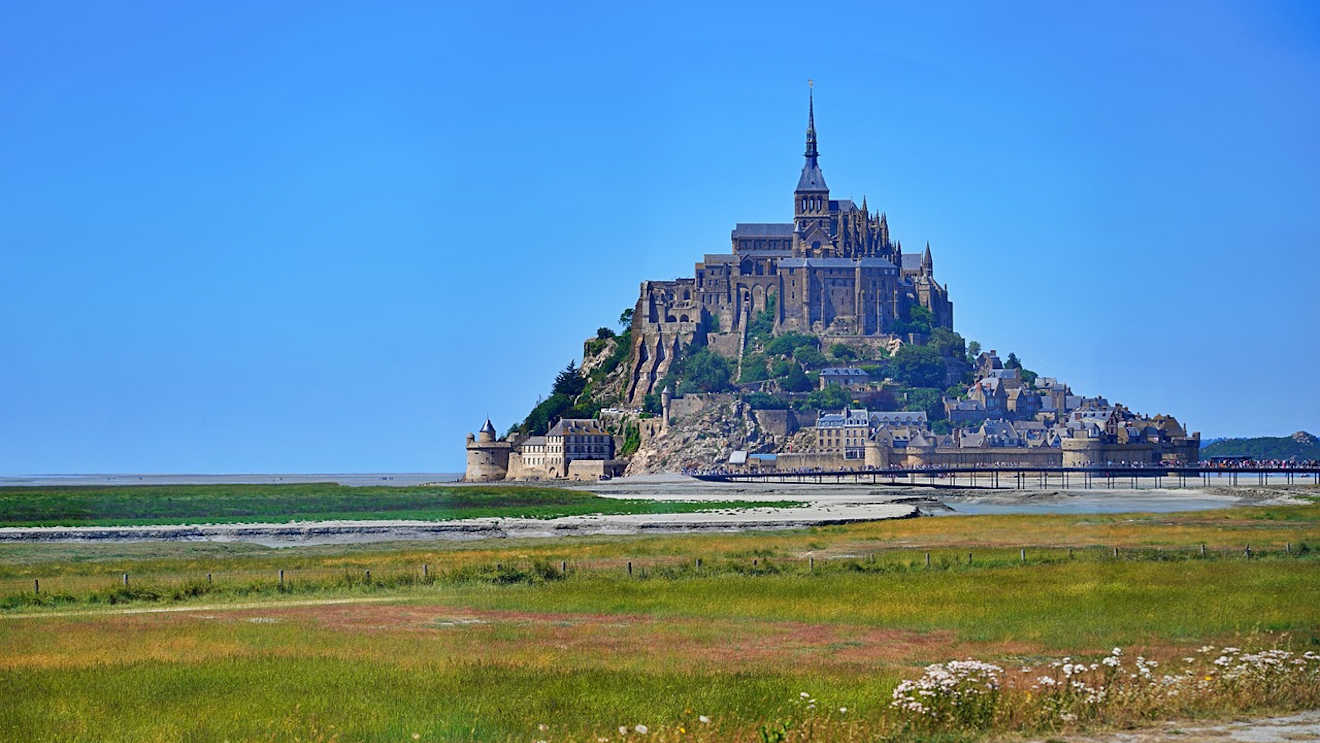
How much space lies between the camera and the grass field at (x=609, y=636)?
19766 mm

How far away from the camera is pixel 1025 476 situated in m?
162

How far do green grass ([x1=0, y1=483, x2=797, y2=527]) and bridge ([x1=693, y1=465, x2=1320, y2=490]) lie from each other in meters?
44.9

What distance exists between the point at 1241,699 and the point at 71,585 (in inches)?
1218

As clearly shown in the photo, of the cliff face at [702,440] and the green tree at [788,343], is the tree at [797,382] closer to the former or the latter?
the green tree at [788,343]

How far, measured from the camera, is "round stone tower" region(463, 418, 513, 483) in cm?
18512

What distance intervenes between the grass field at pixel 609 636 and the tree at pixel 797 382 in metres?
139

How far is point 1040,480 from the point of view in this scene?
524ft

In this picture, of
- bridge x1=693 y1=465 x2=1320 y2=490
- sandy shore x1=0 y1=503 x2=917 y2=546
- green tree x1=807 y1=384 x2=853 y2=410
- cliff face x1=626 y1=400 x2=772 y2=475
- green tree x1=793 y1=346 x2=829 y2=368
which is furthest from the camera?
green tree x1=793 y1=346 x2=829 y2=368

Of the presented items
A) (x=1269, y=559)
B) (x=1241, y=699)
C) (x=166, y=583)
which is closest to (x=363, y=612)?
(x=166, y=583)

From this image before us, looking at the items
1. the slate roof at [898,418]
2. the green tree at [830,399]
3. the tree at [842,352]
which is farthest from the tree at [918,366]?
the slate roof at [898,418]

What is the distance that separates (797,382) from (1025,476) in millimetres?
36472

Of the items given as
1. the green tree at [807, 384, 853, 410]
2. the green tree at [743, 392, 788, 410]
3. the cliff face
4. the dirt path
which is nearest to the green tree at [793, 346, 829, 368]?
the green tree at [807, 384, 853, 410]

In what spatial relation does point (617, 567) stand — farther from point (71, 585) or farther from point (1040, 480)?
point (1040, 480)

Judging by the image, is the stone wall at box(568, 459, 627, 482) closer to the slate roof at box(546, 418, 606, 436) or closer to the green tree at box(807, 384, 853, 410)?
the slate roof at box(546, 418, 606, 436)
